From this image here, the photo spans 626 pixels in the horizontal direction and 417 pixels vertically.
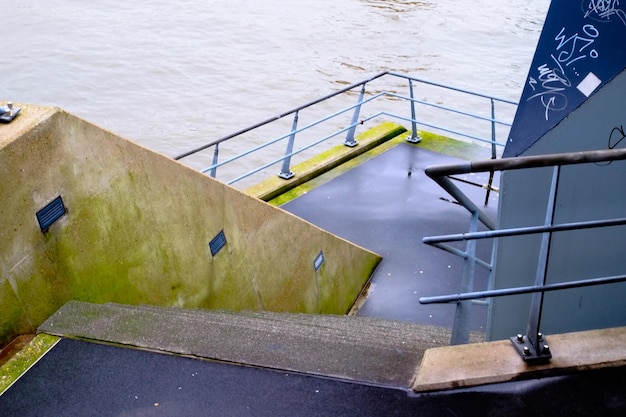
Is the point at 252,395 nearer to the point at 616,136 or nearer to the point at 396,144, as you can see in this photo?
the point at 616,136

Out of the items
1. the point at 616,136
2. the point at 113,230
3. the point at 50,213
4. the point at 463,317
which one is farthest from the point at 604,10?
the point at 50,213

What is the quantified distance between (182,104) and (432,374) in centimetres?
1612

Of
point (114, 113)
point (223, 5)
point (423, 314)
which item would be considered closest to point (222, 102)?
point (114, 113)

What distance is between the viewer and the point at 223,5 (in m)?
26.0

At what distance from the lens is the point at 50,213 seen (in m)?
3.96

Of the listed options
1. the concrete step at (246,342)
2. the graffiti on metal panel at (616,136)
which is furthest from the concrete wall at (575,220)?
the concrete step at (246,342)

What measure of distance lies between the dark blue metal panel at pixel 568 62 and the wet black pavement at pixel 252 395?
59.6 inches

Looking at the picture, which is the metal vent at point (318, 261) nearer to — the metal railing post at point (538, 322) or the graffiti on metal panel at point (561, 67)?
the graffiti on metal panel at point (561, 67)

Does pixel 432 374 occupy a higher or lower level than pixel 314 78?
higher

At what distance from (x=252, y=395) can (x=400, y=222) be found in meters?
6.34

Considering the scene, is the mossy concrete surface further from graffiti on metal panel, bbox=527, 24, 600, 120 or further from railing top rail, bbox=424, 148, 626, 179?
railing top rail, bbox=424, 148, 626, 179

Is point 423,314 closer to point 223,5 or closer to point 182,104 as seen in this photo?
point 182,104

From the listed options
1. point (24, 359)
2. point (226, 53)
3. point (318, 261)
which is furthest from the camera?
point (226, 53)

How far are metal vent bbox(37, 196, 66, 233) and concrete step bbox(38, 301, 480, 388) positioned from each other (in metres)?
0.51
